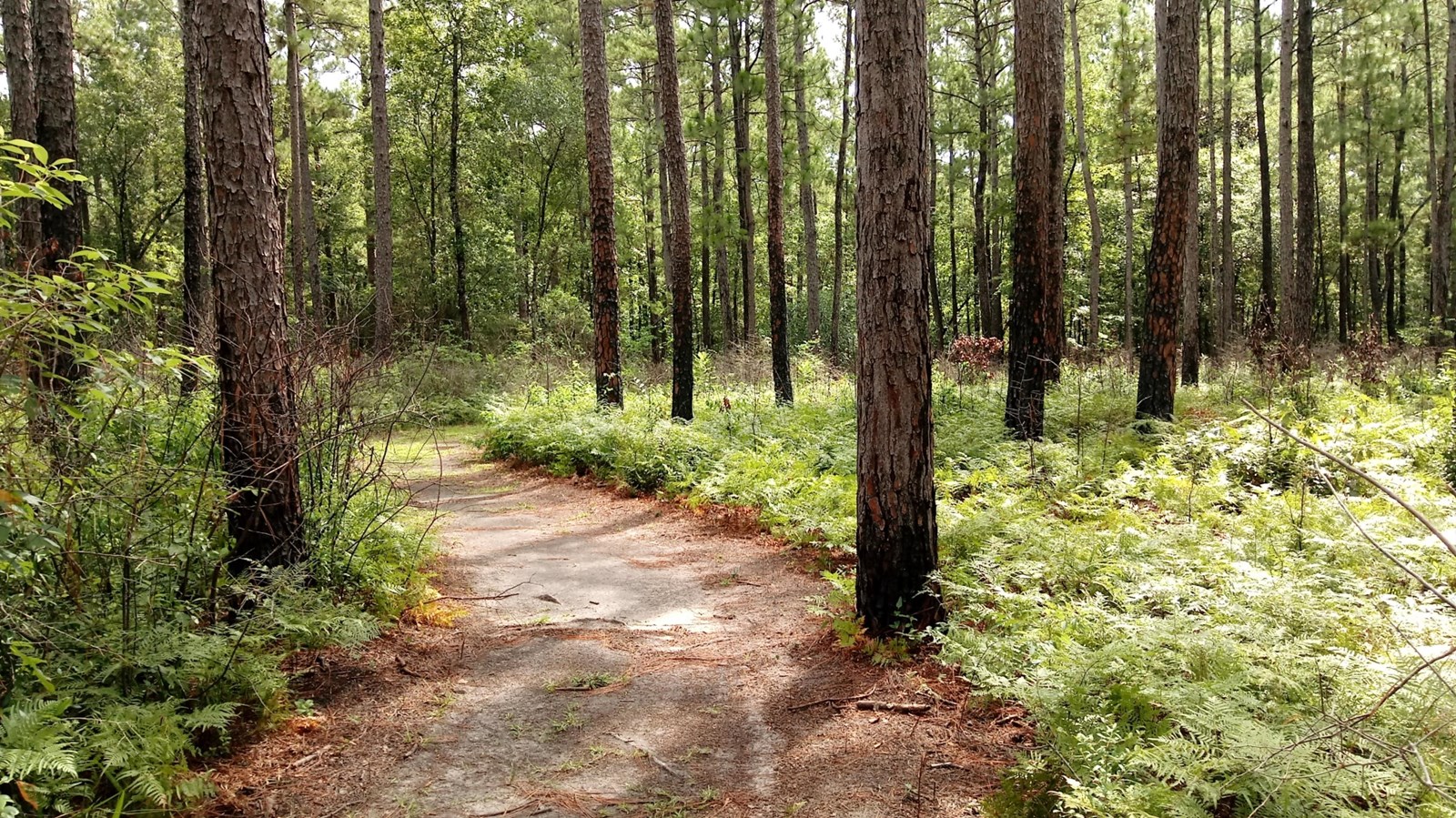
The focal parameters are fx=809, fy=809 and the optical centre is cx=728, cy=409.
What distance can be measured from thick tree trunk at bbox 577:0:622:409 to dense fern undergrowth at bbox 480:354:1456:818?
270 cm

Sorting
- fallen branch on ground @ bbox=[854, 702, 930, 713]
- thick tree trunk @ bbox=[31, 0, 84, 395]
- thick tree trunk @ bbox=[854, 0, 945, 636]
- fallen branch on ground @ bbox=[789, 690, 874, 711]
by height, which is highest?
thick tree trunk @ bbox=[31, 0, 84, 395]

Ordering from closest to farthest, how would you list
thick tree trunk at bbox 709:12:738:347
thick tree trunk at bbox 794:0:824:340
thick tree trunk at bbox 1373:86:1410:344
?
thick tree trunk at bbox 709:12:738:347, thick tree trunk at bbox 794:0:824:340, thick tree trunk at bbox 1373:86:1410:344

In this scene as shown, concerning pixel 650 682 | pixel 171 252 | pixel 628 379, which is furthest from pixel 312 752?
pixel 171 252

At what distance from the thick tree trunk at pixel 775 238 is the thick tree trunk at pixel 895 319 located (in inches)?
384

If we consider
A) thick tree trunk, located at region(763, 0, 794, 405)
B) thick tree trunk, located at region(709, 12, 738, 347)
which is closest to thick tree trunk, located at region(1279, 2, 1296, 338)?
thick tree trunk, located at region(763, 0, 794, 405)

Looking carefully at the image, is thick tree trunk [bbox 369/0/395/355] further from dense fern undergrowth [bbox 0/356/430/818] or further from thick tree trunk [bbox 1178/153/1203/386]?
thick tree trunk [bbox 1178/153/1203/386]

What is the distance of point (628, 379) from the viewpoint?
706 inches

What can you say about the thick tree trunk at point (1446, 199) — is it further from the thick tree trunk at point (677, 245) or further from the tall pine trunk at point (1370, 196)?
the thick tree trunk at point (677, 245)

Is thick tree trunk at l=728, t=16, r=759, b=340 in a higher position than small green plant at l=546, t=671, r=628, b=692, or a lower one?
higher

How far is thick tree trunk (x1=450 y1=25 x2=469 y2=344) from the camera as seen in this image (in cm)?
2323

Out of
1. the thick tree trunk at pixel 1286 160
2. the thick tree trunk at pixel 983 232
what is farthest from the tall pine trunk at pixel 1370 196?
the thick tree trunk at pixel 1286 160

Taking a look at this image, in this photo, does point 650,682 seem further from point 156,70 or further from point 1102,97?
point 156,70

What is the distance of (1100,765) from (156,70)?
33.8 m

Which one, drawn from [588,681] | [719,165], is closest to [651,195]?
[719,165]
